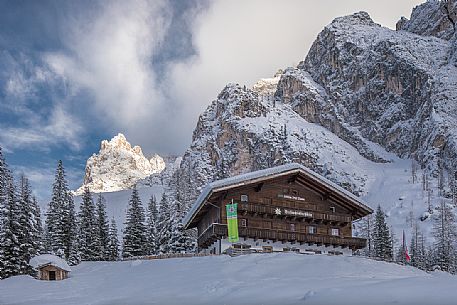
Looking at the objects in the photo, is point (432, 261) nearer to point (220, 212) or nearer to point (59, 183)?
point (220, 212)

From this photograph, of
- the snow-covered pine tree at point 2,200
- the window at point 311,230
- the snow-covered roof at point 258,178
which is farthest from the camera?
the window at point 311,230

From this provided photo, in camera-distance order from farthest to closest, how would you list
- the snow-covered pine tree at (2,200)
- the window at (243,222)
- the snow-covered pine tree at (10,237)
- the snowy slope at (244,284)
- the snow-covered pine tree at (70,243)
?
the snow-covered pine tree at (70,243), the snow-covered pine tree at (10,237), the snow-covered pine tree at (2,200), the window at (243,222), the snowy slope at (244,284)

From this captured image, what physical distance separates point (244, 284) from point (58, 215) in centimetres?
4154

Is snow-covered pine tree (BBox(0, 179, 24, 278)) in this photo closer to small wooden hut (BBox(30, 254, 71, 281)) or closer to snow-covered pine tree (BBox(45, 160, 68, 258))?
small wooden hut (BBox(30, 254, 71, 281))

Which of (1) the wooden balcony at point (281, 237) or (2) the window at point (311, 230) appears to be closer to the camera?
(1) the wooden balcony at point (281, 237)

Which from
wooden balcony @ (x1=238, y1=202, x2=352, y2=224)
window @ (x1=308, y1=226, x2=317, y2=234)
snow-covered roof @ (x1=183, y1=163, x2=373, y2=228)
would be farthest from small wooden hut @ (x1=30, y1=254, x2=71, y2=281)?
window @ (x1=308, y1=226, x2=317, y2=234)

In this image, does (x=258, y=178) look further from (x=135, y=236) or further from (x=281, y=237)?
(x=135, y=236)

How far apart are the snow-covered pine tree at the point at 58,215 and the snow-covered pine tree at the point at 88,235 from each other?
2991 mm

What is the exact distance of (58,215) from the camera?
5691cm

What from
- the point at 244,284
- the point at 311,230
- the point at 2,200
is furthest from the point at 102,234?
the point at 244,284

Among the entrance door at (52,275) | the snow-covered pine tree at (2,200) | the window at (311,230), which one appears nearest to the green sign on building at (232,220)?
the window at (311,230)

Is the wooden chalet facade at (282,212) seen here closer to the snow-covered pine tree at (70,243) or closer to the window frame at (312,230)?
the window frame at (312,230)

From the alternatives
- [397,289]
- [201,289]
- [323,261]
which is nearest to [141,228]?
[323,261]

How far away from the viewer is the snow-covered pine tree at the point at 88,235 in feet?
190
